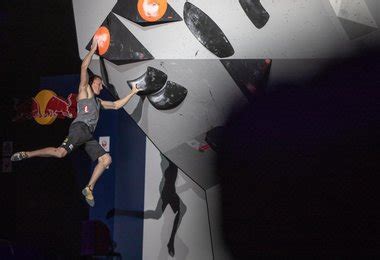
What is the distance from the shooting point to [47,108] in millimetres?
4727

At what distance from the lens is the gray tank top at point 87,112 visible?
3.70m

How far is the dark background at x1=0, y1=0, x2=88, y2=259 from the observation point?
4.61 m

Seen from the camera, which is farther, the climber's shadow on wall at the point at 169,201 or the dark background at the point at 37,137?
the dark background at the point at 37,137

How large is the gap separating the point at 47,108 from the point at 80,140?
1.35 meters

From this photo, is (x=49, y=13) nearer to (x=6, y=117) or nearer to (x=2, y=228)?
(x=6, y=117)

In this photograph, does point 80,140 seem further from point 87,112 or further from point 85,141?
point 87,112

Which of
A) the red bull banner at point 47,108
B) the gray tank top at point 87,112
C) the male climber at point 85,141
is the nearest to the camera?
the male climber at point 85,141

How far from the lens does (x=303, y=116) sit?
12.4 feet

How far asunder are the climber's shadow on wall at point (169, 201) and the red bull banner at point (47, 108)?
133 centimetres

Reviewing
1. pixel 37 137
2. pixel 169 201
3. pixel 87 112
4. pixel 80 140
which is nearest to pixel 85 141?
pixel 80 140

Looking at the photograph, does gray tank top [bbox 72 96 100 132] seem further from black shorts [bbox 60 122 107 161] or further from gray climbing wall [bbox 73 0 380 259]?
gray climbing wall [bbox 73 0 380 259]

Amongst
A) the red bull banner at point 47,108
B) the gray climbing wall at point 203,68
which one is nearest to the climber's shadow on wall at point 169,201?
the gray climbing wall at point 203,68

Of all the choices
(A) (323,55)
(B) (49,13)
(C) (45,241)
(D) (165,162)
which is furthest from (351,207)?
(B) (49,13)

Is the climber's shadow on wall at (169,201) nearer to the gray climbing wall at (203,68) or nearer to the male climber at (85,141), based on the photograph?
the gray climbing wall at (203,68)
